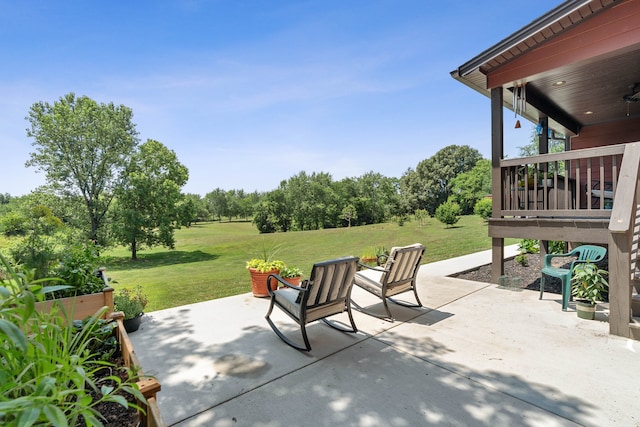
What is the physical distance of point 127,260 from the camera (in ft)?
65.0

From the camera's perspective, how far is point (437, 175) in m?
36.6

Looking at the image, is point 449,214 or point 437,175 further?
point 437,175

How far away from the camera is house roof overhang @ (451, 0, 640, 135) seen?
4352 millimetres

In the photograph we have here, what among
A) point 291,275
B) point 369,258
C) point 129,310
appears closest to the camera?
point 129,310

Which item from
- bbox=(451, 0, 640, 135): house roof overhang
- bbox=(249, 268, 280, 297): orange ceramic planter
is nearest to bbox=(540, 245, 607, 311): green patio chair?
bbox=(451, 0, 640, 135): house roof overhang

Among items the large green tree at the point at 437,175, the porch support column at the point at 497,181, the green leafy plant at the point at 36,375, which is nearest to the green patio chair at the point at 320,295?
the green leafy plant at the point at 36,375

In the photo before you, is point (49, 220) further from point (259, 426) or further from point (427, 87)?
point (427, 87)

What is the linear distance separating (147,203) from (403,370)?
2093cm

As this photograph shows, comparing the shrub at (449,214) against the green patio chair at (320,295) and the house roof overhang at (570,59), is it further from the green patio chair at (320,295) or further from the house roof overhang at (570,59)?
the green patio chair at (320,295)

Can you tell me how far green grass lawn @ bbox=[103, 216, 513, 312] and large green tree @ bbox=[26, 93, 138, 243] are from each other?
395cm

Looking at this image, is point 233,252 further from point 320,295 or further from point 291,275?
point 320,295

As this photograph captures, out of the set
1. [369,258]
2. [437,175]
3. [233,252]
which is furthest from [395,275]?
[437,175]

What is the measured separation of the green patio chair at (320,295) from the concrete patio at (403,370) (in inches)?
11.8

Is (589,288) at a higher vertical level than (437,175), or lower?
lower
